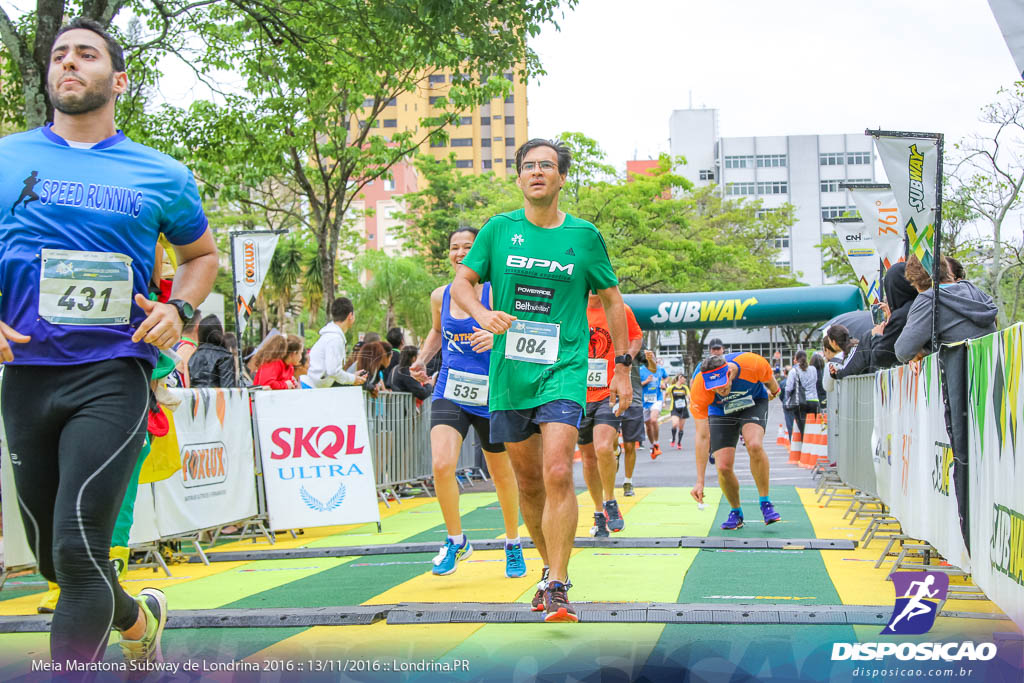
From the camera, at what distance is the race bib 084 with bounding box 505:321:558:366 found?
5539 millimetres

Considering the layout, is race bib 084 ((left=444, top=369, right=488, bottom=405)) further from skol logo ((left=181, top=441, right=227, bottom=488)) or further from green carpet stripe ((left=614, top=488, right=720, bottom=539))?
skol logo ((left=181, top=441, right=227, bottom=488))

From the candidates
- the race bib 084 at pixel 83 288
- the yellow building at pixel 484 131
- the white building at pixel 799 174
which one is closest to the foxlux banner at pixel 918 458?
the race bib 084 at pixel 83 288

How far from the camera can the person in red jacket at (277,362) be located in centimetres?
1199

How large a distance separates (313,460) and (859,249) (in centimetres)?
972

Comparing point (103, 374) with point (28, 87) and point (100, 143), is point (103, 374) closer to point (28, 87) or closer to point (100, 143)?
point (100, 143)

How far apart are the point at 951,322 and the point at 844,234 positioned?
375 inches

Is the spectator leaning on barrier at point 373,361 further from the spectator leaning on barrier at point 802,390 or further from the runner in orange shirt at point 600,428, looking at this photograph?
the spectator leaning on barrier at point 802,390

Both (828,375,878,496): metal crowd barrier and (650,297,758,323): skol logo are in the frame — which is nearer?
(828,375,878,496): metal crowd barrier

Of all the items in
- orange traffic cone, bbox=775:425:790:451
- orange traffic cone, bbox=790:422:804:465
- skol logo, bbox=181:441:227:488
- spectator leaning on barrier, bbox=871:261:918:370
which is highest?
spectator leaning on barrier, bbox=871:261:918:370

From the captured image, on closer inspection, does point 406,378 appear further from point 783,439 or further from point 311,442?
point 783,439

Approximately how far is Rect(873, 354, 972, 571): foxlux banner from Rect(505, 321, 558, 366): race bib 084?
242 centimetres

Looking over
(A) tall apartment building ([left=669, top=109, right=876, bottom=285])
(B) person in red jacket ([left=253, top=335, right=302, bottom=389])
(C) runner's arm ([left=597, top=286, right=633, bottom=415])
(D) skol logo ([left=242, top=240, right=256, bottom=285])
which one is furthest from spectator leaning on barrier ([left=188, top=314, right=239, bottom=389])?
(A) tall apartment building ([left=669, top=109, right=876, bottom=285])

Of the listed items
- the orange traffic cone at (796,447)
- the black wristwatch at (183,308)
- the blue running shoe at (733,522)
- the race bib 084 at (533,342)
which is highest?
the black wristwatch at (183,308)

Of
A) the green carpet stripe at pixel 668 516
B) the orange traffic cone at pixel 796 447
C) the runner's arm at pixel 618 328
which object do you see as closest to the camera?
the runner's arm at pixel 618 328
